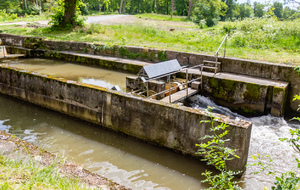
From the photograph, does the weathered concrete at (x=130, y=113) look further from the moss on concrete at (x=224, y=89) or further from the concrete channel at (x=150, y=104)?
the moss on concrete at (x=224, y=89)

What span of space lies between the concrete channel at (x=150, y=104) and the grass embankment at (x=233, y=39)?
1.99 m

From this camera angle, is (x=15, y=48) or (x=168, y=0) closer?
(x=15, y=48)

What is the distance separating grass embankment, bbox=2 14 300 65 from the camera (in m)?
13.1

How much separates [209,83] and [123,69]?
4.78 m

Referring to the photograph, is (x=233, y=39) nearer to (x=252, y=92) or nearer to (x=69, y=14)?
(x=252, y=92)

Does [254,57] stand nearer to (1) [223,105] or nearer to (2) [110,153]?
(1) [223,105]

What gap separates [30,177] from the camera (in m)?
3.98

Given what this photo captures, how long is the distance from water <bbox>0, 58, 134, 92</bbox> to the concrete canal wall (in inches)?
22.7

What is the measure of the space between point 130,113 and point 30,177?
14.5 ft

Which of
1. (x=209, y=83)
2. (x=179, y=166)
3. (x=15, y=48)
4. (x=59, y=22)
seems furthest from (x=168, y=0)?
(x=179, y=166)

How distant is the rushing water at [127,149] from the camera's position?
253 inches

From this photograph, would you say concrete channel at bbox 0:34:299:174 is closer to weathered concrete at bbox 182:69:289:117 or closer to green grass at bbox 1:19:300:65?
weathered concrete at bbox 182:69:289:117

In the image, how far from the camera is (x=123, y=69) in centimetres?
1375

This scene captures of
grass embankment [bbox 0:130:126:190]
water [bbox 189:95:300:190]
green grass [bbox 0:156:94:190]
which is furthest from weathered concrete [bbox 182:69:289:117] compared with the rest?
green grass [bbox 0:156:94:190]
